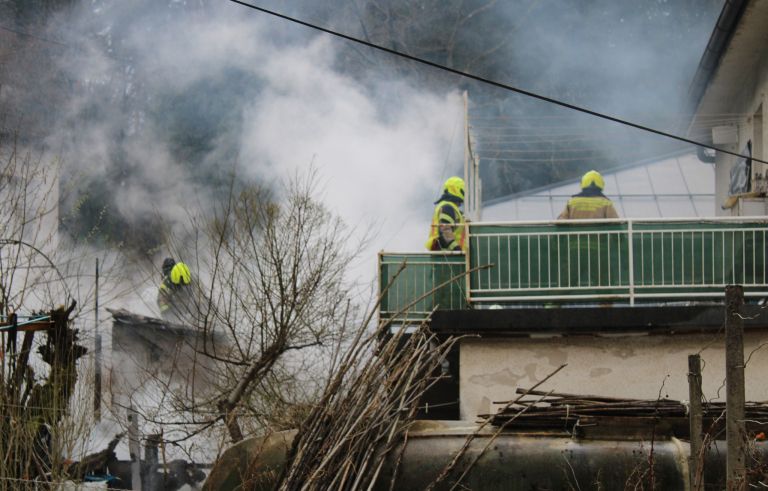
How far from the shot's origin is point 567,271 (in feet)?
42.4

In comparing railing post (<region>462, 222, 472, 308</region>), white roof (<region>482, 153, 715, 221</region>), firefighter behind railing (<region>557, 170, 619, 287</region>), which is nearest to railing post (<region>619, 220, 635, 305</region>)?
firefighter behind railing (<region>557, 170, 619, 287</region>)

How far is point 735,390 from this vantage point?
7102 millimetres

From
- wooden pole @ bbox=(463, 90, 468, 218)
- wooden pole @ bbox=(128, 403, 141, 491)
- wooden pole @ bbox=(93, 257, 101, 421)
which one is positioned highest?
wooden pole @ bbox=(463, 90, 468, 218)

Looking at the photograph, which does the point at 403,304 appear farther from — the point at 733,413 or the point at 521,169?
the point at 521,169

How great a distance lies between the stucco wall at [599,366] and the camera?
12.2 meters

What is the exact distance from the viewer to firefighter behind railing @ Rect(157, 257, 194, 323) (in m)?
17.4

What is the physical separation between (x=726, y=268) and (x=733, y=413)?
5887mm

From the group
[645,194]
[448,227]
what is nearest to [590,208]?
[448,227]

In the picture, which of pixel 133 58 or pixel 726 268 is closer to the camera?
pixel 726 268

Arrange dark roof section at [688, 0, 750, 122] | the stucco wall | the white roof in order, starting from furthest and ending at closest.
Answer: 1. the white roof
2. dark roof section at [688, 0, 750, 122]
3. the stucco wall

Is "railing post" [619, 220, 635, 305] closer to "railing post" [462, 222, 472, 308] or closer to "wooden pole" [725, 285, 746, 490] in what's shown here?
"railing post" [462, 222, 472, 308]

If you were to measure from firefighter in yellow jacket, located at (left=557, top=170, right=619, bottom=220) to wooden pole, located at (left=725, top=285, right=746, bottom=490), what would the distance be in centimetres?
613

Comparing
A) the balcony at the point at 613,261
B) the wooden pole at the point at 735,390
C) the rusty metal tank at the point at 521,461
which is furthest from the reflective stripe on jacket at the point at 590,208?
the wooden pole at the point at 735,390

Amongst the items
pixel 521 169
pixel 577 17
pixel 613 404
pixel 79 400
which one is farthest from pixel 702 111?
pixel 577 17
